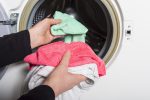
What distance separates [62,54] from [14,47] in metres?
0.17

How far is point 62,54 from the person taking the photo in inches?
38.8

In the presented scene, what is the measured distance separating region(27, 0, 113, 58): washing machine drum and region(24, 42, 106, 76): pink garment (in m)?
0.14

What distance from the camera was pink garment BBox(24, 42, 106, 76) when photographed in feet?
3.20

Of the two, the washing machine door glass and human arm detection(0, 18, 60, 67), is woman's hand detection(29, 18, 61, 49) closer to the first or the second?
human arm detection(0, 18, 60, 67)

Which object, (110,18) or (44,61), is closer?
(44,61)

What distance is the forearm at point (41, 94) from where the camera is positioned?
0.73 m

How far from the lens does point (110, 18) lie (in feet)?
3.54

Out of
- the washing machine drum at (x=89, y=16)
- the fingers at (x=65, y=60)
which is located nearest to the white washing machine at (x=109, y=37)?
the washing machine drum at (x=89, y=16)

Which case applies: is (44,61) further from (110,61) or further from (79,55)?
(110,61)

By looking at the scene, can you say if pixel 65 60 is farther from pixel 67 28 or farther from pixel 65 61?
pixel 67 28

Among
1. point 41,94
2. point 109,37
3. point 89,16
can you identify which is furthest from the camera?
point 89,16

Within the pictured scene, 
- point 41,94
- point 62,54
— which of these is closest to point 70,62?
point 62,54

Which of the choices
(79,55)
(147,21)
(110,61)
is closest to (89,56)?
(79,55)

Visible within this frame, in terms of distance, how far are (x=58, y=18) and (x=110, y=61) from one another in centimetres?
27
